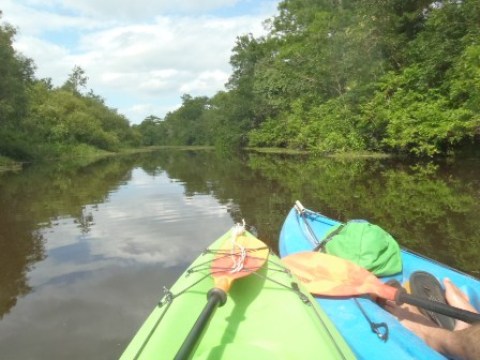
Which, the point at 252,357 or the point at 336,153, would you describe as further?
the point at 336,153

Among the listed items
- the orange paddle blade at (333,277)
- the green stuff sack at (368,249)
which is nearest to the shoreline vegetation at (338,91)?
the green stuff sack at (368,249)

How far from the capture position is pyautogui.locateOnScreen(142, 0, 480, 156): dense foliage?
1777 cm

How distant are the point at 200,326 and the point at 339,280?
1.81 meters

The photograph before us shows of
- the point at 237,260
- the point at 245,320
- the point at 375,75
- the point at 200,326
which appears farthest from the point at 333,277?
the point at 375,75

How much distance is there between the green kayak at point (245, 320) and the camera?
2.53 meters

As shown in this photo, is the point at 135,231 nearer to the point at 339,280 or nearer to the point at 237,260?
the point at 237,260

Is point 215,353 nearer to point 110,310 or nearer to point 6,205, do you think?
point 110,310

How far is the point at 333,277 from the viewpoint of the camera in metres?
3.90

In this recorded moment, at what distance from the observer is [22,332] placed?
4.18 metres

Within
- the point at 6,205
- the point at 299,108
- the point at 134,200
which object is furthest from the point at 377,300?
the point at 299,108

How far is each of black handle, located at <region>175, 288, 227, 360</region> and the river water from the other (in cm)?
147

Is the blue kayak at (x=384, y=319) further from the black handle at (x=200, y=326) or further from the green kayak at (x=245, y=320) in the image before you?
the black handle at (x=200, y=326)

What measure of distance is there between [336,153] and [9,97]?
20323 millimetres

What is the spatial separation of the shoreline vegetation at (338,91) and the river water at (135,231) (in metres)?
4.41
